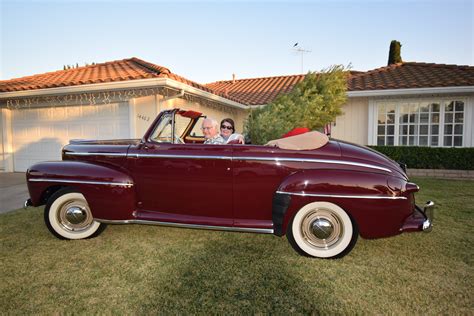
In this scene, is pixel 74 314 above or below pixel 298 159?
below

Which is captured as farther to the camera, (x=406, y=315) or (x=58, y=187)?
(x=58, y=187)

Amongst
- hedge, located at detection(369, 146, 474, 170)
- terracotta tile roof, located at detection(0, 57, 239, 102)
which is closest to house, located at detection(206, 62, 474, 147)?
hedge, located at detection(369, 146, 474, 170)

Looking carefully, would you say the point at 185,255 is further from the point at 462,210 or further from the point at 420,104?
the point at 420,104

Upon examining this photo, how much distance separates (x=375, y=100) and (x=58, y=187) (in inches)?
397

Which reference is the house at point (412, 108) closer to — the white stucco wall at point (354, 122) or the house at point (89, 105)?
the white stucco wall at point (354, 122)

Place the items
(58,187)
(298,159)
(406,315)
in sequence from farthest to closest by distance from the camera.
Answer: (58,187)
(298,159)
(406,315)

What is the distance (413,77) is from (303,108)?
18.8 feet

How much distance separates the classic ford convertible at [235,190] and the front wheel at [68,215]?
1 centimetres

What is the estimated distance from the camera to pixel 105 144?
3.70 meters

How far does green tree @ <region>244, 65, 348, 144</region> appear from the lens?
6414mm

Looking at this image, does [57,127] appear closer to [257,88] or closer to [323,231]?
[257,88]

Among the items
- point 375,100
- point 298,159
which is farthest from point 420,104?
point 298,159

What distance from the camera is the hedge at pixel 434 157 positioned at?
878 cm

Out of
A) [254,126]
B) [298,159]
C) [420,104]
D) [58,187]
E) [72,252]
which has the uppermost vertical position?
[420,104]
